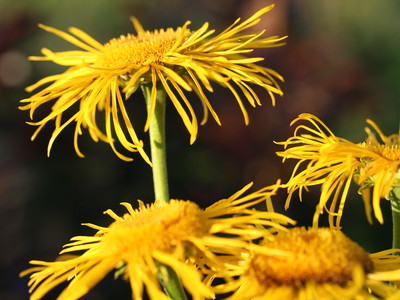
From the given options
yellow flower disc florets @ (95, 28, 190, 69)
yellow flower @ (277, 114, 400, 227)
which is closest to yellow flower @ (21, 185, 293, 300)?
yellow flower @ (277, 114, 400, 227)

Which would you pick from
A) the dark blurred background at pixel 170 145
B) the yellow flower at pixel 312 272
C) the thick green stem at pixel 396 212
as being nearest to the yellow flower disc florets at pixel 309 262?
the yellow flower at pixel 312 272

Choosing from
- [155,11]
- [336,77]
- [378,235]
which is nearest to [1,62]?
[155,11]

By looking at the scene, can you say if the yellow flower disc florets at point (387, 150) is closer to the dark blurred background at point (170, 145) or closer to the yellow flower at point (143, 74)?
the yellow flower at point (143, 74)

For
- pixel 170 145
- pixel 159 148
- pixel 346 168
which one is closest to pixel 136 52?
pixel 159 148

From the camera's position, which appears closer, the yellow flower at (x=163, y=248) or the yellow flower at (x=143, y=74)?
the yellow flower at (x=163, y=248)

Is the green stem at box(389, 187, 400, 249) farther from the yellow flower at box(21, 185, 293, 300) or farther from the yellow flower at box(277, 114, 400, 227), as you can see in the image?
the yellow flower at box(21, 185, 293, 300)

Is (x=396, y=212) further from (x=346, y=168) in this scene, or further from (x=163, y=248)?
(x=163, y=248)

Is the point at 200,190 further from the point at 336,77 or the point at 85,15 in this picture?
the point at 85,15
